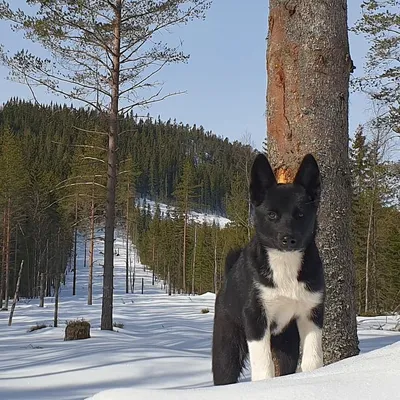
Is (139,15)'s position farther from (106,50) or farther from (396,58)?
(396,58)

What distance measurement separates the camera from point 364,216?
106ft

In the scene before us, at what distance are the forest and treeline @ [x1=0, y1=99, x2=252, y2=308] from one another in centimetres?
16

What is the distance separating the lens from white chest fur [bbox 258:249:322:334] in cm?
284

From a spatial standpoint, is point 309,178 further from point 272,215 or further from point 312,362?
point 312,362

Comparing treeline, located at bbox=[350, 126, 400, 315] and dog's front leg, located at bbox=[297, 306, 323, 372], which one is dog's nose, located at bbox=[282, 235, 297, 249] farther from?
treeline, located at bbox=[350, 126, 400, 315]

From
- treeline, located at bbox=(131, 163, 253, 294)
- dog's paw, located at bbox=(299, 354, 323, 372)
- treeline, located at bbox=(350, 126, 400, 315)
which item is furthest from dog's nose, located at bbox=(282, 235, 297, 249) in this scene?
treeline, located at bbox=(131, 163, 253, 294)

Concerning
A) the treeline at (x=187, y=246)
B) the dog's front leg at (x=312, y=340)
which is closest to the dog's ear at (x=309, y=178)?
the dog's front leg at (x=312, y=340)

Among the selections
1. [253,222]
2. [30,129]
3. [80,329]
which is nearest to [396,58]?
[80,329]

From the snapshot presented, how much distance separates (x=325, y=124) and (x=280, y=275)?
1.88 m

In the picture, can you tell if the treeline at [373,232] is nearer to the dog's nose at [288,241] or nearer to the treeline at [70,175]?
the treeline at [70,175]

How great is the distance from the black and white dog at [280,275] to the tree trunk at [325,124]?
129cm

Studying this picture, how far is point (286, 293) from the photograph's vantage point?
2.83 meters

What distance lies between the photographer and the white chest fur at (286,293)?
2838mm

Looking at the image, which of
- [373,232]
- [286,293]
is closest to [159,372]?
[286,293]
